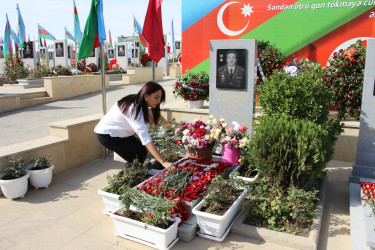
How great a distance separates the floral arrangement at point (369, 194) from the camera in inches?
126

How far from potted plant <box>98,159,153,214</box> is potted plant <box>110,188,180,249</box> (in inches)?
9.9

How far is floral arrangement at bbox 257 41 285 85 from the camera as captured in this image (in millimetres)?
7270

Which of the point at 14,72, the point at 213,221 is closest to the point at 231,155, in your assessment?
the point at 213,221

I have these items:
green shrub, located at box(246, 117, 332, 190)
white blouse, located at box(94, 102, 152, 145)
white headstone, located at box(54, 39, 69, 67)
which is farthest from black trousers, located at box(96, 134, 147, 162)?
white headstone, located at box(54, 39, 69, 67)

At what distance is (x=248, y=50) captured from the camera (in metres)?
5.05

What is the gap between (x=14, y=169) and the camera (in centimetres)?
403

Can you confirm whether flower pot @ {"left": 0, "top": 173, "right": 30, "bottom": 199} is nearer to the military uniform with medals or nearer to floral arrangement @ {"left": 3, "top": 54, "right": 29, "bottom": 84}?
the military uniform with medals

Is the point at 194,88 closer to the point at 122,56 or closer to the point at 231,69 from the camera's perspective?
the point at 231,69

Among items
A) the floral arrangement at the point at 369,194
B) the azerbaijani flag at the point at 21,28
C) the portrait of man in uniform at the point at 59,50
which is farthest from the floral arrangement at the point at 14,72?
the floral arrangement at the point at 369,194

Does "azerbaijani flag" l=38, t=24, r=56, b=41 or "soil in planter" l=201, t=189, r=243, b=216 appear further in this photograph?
"azerbaijani flag" l=38, t=24, r=56, b=41

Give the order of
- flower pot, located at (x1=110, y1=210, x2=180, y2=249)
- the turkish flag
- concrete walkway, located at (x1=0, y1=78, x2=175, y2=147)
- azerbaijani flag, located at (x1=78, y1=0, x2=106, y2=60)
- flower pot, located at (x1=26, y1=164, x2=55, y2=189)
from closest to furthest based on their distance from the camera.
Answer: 1. flower pot, located at (x1=110, y1=210, x2=180, y2=249)
2. flower pot, located at (x1=26, y1=164, x2=55, y2=189)
3. azerbaijani flag, located at (x1=78, y1=0, x2=106, y2=60)
4. the turkish flag
5. concrete walkway, located at (x1=0, y1=78, x2=175, y2=147)

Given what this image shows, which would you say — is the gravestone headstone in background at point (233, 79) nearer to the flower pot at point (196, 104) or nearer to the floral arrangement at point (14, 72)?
the flower pot at point (196, 104)

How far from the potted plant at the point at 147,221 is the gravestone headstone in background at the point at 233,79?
8.53 feet

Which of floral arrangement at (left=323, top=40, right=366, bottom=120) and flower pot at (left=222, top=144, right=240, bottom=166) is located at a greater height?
floral arrangement at (left=323, top=40, right=366, bottom=120)
